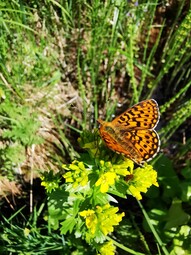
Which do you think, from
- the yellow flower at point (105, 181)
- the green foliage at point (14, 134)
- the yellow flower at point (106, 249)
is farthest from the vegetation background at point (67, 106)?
the yellow flower at point (105, 181)

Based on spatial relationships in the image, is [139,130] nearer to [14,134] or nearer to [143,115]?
[143,115]

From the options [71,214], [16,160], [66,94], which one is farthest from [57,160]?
[71,214]

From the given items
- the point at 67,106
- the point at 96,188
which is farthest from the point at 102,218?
the point at 67,106

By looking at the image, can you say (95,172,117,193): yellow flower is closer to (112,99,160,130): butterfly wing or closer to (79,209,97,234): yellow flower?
(79,209,97,234): yellow flower

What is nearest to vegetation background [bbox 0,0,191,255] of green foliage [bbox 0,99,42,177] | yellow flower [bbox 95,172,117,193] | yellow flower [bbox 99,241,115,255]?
green foliage [bbox 0,99,42,177]

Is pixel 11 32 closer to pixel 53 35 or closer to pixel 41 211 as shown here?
pixel 53 35
